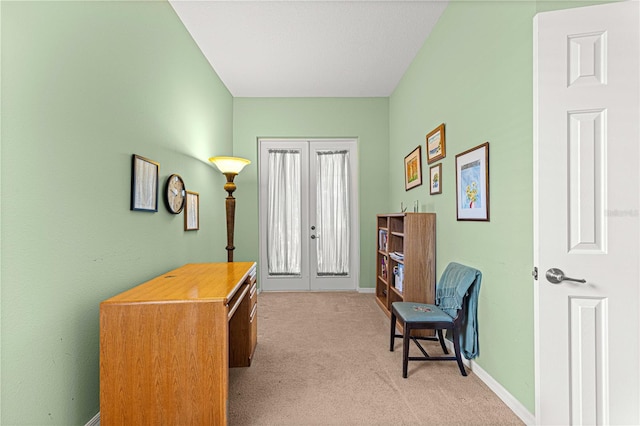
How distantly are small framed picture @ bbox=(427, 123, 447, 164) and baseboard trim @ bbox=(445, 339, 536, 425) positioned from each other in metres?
1.74

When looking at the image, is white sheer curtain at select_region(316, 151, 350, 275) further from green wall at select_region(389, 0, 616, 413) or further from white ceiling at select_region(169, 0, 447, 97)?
green wall at select_region(389, 0, 616, 413)

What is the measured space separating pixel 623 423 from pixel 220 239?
3814 mm

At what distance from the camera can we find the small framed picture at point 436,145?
2.79 meters

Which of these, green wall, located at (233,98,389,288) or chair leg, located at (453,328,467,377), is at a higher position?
green wall, located at (233,98,389,288)

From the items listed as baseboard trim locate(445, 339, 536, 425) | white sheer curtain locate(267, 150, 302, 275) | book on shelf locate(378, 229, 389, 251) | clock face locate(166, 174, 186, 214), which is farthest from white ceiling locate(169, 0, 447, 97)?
baseboard trim locate(445, 339, 536, 425)

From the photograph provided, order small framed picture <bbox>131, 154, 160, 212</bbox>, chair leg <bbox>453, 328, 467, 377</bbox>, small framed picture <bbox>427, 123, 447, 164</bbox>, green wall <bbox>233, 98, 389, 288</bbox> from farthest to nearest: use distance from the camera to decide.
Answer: green wall <bbox>233, 98, 389, 288</bbox>
small framed picture <bbox>427, 123, 447, 164</bbox>
chair leg <bbox>453, 328, 467, 377</bbox>
small framed picture <bbox>131, 154, 160, 212</bbox>

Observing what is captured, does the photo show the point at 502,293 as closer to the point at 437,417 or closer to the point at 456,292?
the point at 456,292

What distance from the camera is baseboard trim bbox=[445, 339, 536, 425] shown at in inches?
67.4

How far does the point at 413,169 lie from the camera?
3.59m

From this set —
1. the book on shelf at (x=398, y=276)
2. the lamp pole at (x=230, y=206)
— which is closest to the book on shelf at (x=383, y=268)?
the book on shelf at (x=398, y=276)

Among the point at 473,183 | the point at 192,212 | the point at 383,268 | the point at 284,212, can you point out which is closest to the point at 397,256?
the point at 383,268

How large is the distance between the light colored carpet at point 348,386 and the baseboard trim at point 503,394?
0.03 m

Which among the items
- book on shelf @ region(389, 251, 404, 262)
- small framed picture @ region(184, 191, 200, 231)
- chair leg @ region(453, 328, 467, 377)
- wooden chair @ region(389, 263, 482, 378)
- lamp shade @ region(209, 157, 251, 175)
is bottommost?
A: chair leg @ region(453, 328, 467, 377)

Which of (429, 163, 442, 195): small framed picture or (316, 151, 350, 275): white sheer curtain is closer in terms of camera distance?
(429, 163, 442, 195): small framed picture
